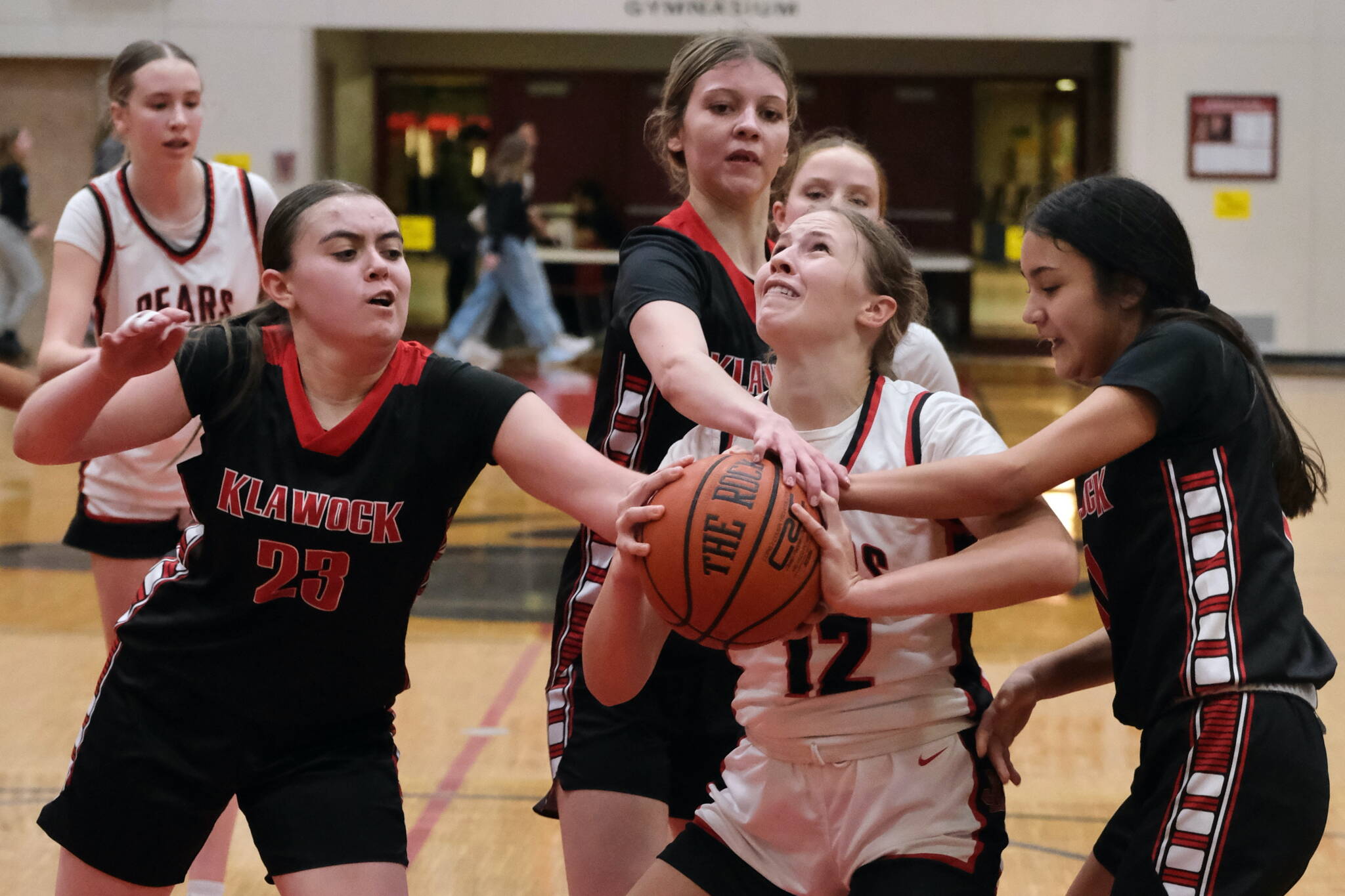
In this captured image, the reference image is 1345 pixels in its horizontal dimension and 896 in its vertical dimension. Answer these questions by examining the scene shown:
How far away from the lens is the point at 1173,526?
2.12m

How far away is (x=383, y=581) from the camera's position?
7.87ft

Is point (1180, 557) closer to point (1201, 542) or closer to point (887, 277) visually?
point (1201, 542)

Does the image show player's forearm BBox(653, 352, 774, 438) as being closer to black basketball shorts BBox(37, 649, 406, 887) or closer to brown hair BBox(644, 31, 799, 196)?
brown hair BBox(644, 31, 799, 196)

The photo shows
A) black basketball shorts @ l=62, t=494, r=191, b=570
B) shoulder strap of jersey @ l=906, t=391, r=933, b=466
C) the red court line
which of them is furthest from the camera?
the red court line

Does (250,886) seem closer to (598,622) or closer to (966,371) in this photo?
(598,622)

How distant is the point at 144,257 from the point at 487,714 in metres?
1.85

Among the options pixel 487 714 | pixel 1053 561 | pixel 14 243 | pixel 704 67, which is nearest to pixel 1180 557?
pixel 1053 561

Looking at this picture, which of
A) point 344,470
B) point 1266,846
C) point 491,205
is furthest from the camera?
point 491,205

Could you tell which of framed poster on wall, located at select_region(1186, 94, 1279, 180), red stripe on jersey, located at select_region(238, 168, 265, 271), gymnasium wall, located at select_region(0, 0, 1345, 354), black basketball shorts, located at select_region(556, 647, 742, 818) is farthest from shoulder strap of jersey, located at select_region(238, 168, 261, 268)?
framed poster on wall, located at select_region(1186, 94, 1279, 180)

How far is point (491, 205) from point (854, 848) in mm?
10560

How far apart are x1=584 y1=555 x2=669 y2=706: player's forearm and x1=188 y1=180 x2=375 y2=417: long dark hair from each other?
70cm

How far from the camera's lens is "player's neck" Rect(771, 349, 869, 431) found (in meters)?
2.25

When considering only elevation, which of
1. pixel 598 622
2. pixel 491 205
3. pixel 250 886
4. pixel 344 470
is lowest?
pixel 250 886

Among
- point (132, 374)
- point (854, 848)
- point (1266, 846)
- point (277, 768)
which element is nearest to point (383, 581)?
point (277, 768)
